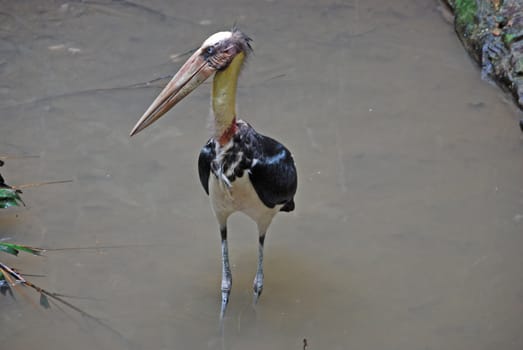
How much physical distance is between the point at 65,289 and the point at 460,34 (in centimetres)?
424

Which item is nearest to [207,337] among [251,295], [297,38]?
[251,295]

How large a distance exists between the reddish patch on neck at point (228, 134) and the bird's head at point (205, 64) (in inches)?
11.5

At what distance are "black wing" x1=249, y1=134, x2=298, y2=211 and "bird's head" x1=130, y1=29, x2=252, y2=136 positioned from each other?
19.1 inches

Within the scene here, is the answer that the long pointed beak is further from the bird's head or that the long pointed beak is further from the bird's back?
the bird's back

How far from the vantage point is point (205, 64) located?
4.56 meters

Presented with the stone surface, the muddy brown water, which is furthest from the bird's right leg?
the stone surface

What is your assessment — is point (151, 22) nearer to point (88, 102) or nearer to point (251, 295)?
point (88, 102)

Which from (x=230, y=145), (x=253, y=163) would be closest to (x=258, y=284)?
(x=253, y=163)

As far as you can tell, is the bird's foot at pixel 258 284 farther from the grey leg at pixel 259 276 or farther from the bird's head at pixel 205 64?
the bird's head at pixel 205 64

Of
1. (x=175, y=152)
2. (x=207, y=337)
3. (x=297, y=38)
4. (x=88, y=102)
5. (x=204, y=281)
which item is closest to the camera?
(x=207, y=337)

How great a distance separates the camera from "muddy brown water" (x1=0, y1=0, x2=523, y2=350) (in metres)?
5.26

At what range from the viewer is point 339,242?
578 cm

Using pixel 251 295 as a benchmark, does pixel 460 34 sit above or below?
above

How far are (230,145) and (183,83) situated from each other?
0.42m
